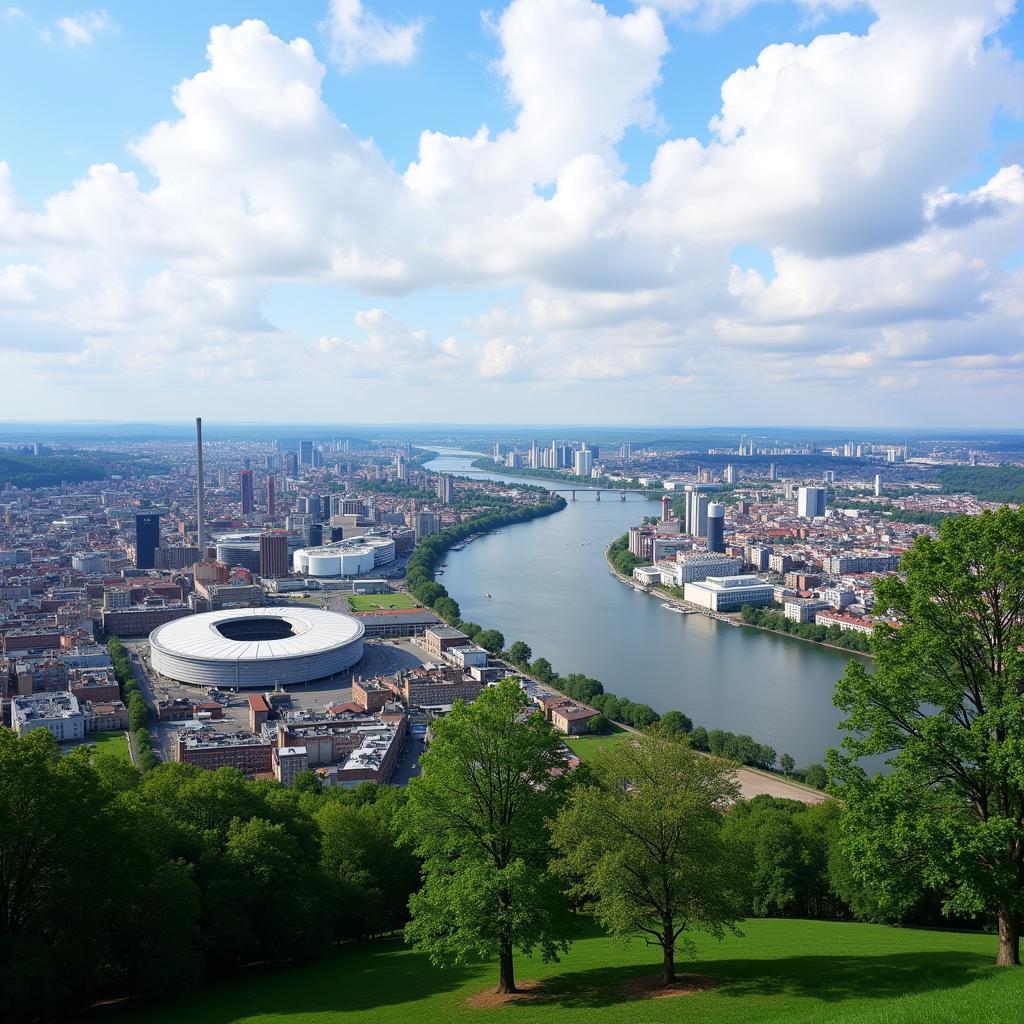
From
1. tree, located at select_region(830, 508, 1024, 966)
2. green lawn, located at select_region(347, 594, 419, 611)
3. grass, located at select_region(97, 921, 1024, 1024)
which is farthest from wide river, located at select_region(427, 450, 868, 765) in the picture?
tree, located at select_region(830, 508, 1024, 966)

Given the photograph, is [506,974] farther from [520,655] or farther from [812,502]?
[812,502]

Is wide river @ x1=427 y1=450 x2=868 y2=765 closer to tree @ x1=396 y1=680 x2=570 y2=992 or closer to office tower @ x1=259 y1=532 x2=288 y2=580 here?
office tower @ x1=259 y1=532 x2=288 y2=580

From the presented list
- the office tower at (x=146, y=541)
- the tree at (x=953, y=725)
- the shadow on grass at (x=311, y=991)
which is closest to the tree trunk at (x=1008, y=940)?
the tree at (x=953, y=725)

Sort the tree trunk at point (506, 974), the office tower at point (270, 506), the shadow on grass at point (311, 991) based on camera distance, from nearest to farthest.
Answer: the tree trunk at point (506, 974), the shadow on grass at point (311, 991), the office tower at point (270, 506)

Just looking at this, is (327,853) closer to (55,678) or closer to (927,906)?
(927,906)

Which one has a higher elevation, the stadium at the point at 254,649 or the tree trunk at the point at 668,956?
the tree trunk at the point at 668,956

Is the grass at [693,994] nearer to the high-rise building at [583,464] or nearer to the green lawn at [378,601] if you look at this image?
the green lawn at [378,601]
